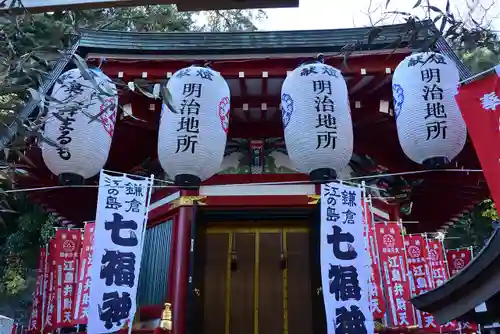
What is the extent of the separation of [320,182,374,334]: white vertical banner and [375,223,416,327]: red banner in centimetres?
145

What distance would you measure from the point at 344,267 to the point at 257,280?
2.71 meters

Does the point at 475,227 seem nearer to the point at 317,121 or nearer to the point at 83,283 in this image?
the point at 83,283

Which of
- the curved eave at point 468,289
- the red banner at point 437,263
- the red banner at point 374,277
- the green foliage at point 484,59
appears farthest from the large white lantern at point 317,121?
the red banner at point 437,263

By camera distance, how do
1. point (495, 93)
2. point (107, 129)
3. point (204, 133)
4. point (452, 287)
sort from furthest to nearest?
point (107, 129) < point (204, 133) < point (452, 287) < point (495, 93)

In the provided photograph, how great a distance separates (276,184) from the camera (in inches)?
296

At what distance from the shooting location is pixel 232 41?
8.22 metres

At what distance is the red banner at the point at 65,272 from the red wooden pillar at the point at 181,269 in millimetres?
1822

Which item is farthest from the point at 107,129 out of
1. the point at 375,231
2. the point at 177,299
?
the point at 375,231

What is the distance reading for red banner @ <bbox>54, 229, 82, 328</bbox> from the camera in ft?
25.5

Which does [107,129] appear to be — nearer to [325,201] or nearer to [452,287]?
[325,201]

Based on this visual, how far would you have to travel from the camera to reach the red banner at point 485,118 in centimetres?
397

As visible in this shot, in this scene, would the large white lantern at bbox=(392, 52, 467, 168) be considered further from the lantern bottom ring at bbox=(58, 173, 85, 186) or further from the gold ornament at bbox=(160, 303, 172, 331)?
the gold ornament at bbox=(160, 303, 172, 331)

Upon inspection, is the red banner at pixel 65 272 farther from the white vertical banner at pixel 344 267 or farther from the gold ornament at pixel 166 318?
the white vertical banner at pixel 344 267

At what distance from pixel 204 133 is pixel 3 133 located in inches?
88.8
